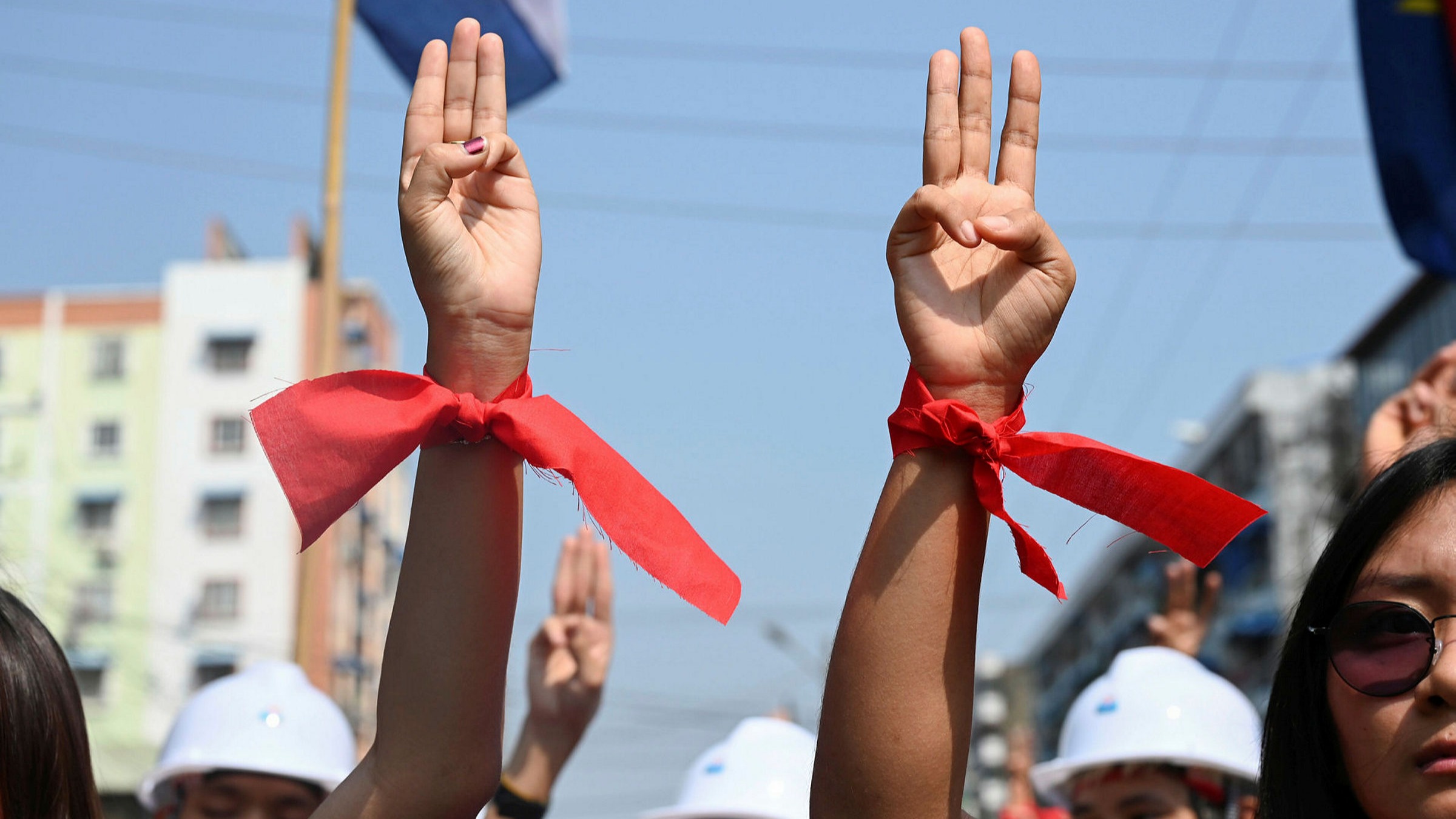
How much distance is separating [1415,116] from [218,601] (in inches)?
Answer: 1853

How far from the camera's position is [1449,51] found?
21.8 feet

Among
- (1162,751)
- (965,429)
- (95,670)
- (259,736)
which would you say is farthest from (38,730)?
(95,670)

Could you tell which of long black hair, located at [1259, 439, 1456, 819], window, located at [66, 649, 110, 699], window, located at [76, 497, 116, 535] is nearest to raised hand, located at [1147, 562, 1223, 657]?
long black hair, located at [1259, 439, 1456, 819]

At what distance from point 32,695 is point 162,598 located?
49.9m

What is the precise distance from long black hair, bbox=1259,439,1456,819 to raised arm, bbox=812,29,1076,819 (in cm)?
58

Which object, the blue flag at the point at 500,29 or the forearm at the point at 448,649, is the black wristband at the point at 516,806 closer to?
the forearm at the point at 448,649

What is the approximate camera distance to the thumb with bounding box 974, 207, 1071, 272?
→ 6.09 feet

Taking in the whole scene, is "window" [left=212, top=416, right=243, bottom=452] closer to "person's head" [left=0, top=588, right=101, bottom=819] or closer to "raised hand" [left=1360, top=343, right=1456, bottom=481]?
"raised hand" [left=1360, top=343, right=1456, bottom=481]

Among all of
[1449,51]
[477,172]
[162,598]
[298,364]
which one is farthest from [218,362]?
[477,172]

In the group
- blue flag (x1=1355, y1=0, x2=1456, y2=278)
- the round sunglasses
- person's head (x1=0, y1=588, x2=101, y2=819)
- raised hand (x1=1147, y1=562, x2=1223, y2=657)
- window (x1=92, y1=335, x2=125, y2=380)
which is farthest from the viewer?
window (x1=92, y1=335, x2=125, y2=380)

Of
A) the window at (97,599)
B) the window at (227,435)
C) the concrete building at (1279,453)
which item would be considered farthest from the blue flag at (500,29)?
the window at (227,435)

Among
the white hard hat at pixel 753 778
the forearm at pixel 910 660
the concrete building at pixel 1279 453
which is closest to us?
the forearm at pixel 910 660

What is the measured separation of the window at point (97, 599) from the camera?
159 ft

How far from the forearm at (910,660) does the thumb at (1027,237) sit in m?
0.25
